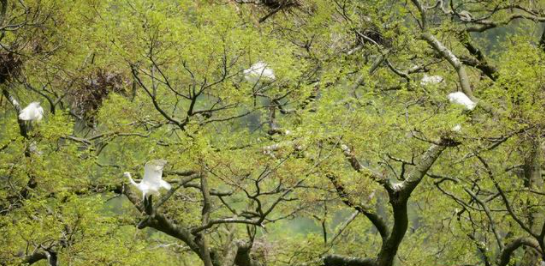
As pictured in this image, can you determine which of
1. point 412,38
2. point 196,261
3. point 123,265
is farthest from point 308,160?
point 196,261

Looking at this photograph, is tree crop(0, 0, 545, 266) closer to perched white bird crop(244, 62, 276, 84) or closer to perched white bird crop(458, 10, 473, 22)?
perched white bird crop(244, 62, 276, 84)

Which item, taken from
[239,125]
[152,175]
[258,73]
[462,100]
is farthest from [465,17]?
[152,175]

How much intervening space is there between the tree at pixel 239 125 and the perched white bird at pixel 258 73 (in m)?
0.07

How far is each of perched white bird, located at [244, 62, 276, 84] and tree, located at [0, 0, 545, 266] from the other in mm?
73

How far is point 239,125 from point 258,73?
2.70 meters

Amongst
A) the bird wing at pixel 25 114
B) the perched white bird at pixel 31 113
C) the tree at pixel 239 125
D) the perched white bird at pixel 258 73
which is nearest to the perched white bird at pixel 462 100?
the tree at pixel 239 125

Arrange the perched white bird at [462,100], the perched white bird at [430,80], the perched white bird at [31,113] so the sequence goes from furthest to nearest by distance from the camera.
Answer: the perched white bird at [430,80], the perched white bird at [462,100], the perched white bird at [31,113]

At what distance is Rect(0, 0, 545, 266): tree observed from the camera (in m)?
7.98

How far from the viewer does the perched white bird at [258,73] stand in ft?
27.5

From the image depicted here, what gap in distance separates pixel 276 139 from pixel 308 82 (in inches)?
74.2

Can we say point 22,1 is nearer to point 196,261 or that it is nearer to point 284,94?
point 284,94

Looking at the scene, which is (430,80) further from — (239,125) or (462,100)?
(239,125)

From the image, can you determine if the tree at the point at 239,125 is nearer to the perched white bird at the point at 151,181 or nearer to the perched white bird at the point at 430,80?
the perched white bird at the point at 430,80

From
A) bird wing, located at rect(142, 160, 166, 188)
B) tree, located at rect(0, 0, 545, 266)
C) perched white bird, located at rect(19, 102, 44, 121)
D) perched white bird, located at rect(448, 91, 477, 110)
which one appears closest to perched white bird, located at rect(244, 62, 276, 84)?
tree, located at rect(0, 0, 545, 266)
